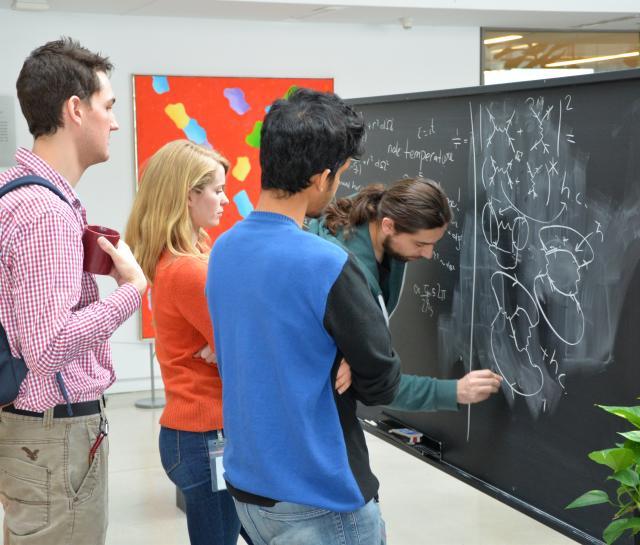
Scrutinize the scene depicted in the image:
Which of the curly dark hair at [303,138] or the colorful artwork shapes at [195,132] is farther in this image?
the colorful artwork shapes at [195,132]

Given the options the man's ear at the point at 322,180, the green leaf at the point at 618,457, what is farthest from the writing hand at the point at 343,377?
the green leaf at the point at 618,457

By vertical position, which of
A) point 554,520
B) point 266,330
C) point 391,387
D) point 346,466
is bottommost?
point 554,520

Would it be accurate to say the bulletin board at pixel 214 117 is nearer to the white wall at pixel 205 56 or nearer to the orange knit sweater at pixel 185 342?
the white wall at pixel 205 56

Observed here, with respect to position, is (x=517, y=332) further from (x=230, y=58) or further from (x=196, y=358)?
(x=230, y=58)

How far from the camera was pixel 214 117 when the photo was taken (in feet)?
21.6

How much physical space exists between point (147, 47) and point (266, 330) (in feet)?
17.1

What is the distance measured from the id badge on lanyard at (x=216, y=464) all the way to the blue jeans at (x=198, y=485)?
21 mm

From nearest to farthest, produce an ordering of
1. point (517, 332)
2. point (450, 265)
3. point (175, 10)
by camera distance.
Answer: point (517, 332) < point (450, 265) < point (175, 10)

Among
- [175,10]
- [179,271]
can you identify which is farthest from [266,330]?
[175,10]

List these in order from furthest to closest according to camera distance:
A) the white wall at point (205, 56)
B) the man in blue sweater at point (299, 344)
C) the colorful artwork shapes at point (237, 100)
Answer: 1. the colorful artwork shapes at point (237, 100)
2. the white wall at point (205, 56)
3. the man in blue sweater at point (299, 344)

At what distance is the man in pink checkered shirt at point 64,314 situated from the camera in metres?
1.70

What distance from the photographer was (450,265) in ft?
9.45

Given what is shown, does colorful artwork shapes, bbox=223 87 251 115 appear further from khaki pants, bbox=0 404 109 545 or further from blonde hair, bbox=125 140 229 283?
khaki pants, bbox=0 404 109 545

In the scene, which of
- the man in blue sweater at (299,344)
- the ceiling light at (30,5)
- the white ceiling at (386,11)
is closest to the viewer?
the man in blue sweater at (299,344)
